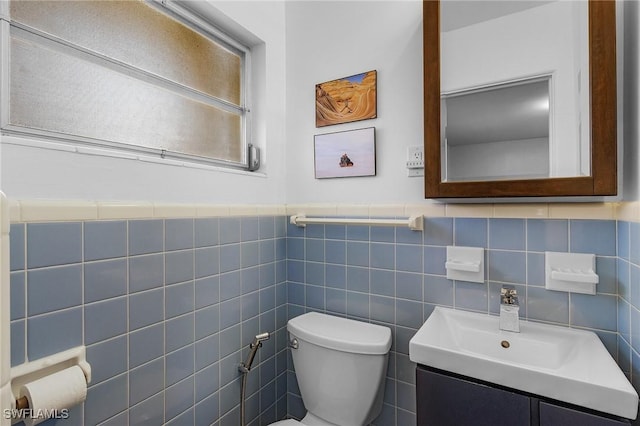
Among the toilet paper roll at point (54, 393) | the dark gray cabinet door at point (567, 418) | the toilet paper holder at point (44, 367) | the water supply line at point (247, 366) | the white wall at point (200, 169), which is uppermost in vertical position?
the white wall at point (200, 169)

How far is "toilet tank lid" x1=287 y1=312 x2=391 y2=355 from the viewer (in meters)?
1.20

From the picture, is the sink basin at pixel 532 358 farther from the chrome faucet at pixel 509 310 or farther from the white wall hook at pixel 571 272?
the white wall hook at pixel 571 272

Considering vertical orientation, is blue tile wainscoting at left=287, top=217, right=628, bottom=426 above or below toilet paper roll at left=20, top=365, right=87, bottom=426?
above

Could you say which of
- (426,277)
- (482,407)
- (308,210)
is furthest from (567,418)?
(308,210)

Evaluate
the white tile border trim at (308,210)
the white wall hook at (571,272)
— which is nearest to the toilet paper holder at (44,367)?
the white tile border trim at (308,210)

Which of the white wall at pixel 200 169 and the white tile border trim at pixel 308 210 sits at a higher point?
the white wall at pixel 200 169

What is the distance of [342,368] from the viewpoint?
4.02 ft

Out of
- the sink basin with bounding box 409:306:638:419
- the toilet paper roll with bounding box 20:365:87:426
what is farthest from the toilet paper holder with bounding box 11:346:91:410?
the sink basin with bounding box 409:306:638:419

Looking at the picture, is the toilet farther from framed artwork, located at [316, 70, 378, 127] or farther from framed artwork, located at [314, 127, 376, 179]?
framed artwork, located at [316, 70, 378, 127]

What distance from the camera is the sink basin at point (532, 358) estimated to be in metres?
0.75

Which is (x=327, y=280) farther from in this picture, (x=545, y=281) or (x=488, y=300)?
(x=545, y=281)

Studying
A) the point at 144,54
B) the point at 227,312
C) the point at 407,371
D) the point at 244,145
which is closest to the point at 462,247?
the point at 407,371

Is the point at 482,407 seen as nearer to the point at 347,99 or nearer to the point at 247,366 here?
the point at 247,366

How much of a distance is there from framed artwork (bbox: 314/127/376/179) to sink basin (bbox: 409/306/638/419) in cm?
70
